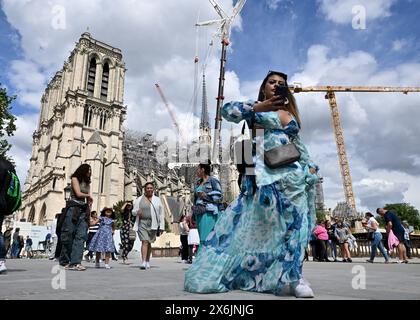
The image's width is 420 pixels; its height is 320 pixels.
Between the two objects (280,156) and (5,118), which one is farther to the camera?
(5,118)

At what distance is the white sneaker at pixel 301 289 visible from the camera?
249 cm

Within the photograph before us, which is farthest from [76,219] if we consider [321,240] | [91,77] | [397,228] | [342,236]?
[91,77]

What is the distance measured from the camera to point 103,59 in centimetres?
5578

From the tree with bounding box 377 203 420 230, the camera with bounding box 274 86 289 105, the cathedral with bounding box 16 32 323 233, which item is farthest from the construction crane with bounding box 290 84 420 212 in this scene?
the camera with bounding box 274 86 289 105

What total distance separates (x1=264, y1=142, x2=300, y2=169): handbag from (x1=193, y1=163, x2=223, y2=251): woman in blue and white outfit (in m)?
2.94

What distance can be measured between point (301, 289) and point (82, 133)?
52581 mm

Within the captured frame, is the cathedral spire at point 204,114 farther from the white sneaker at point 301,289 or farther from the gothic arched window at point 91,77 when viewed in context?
the white sneaker at point 301,289

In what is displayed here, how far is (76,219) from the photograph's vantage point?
20.2ft

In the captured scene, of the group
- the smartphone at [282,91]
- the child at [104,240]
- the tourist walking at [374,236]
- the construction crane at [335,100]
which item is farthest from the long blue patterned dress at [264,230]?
the construction crane at [335,100]

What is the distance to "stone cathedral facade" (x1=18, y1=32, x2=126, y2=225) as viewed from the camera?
47.2 m

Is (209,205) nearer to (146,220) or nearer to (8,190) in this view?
(146,220)

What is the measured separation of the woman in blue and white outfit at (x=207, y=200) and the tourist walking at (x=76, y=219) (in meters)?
2.22
